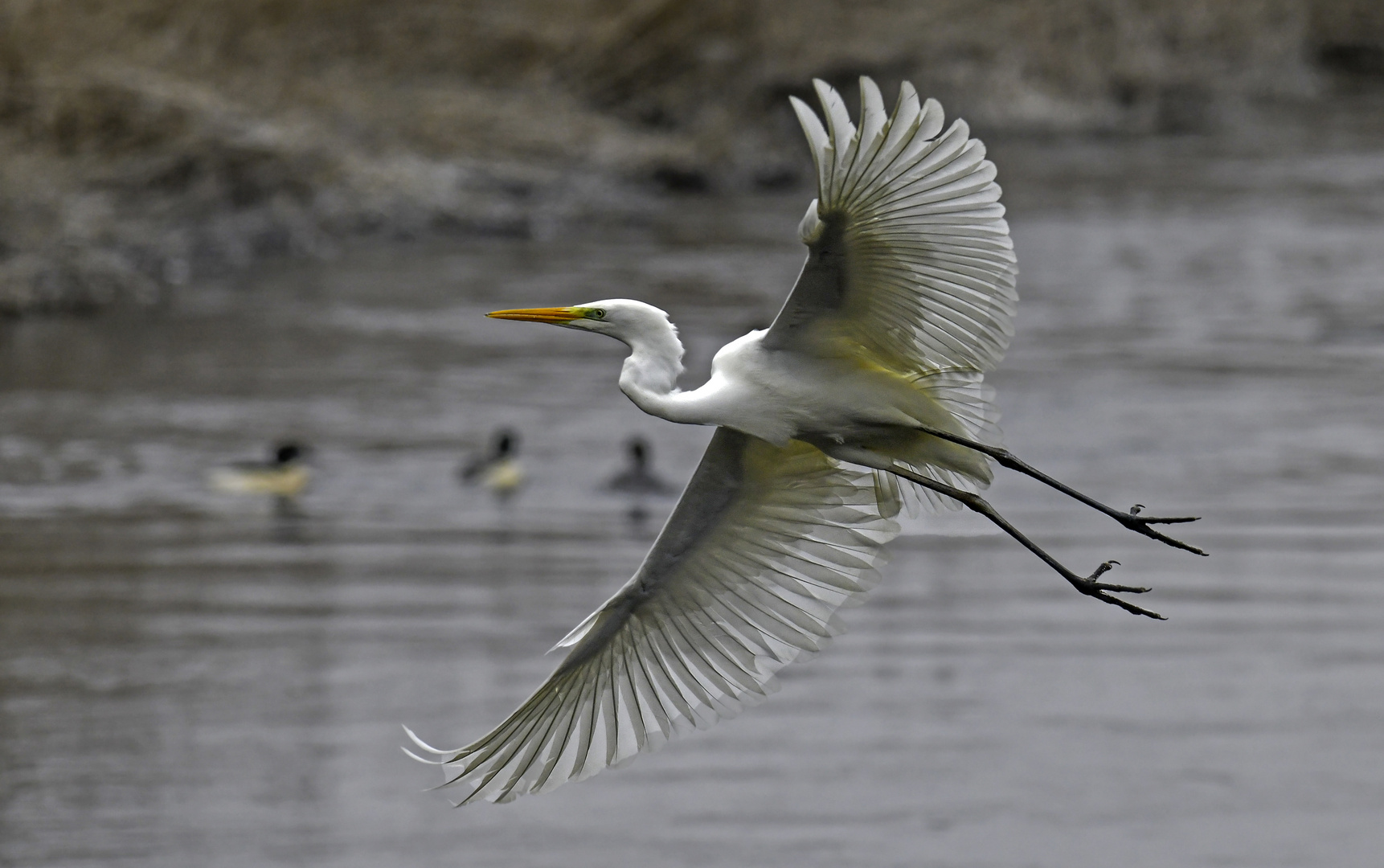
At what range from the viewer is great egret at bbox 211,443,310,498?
17.6m

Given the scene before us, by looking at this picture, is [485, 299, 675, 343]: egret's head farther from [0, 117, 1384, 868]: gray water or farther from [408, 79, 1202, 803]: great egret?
[0, 117, 1384, 868]: gray water

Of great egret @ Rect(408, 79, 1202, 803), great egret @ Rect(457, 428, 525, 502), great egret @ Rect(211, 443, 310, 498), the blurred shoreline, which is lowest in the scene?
great egret @ Rect(211, 443, 310, 498)

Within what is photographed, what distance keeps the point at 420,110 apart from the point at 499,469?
14.3 metres

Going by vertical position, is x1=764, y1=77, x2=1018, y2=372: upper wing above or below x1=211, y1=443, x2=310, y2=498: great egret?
above

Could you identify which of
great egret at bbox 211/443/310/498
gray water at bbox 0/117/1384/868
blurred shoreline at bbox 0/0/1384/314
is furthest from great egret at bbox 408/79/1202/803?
blurred shoreline at bbox 0/0/1384/314

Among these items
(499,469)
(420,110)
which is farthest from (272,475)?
(420,110)

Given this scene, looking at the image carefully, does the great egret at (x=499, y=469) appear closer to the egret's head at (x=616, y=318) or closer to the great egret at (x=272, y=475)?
the great egret at (x=272, y=475)

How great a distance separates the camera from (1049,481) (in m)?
7.08

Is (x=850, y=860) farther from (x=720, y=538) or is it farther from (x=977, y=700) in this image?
(x=720, y=538)

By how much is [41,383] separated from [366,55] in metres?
12.3

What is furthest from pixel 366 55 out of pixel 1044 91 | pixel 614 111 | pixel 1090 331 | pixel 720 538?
pixel 720 538

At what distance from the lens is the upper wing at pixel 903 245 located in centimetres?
588

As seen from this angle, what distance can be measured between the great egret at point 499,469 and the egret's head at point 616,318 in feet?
36.4

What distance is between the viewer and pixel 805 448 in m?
7.32
